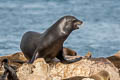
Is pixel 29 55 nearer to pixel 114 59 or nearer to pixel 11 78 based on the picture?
pixel 114 59

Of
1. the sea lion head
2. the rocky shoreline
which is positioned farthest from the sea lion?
the rocky shoreline

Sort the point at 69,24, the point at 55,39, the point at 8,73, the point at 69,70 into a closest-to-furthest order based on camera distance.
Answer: the point at 8,73, the point at 69,70, the point at 69,24, the point at 55,39

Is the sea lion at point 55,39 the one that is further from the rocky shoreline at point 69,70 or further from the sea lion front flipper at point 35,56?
the rocky shoreline at point 69,70

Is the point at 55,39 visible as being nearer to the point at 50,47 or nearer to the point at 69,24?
the point at 50,47

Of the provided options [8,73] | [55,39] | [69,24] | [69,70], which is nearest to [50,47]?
[55,39]

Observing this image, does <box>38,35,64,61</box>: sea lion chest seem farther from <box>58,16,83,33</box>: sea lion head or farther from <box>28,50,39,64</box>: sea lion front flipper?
<box>58,16,83,33</box>: sea lion head

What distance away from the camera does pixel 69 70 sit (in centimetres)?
1575

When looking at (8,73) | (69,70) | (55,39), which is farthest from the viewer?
(55,39)

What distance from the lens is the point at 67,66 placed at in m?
15.8

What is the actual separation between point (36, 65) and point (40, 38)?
2203 millimetres

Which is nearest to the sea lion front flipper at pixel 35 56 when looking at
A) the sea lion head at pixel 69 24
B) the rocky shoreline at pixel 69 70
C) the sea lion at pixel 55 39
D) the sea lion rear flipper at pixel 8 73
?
the sea lion at pixel 55 39

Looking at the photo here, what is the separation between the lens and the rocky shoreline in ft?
48.9

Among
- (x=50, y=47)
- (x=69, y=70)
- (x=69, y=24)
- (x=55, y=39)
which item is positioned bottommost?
(x=69, y=70)

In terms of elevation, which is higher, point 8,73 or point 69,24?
Result: point 69,24
